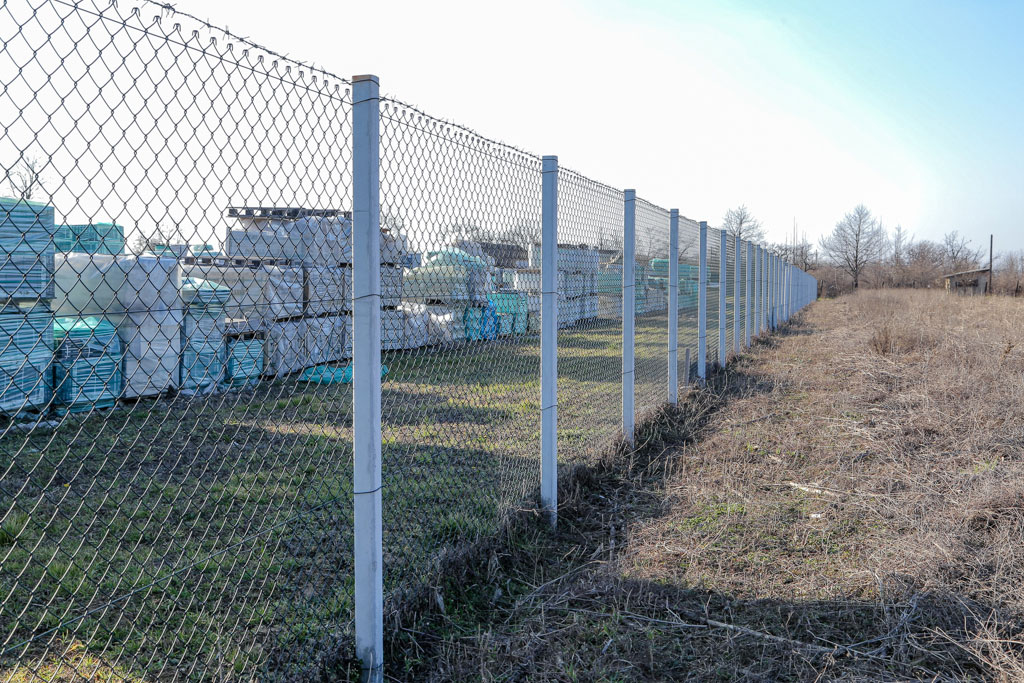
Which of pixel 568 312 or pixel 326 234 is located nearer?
pixel 326 234

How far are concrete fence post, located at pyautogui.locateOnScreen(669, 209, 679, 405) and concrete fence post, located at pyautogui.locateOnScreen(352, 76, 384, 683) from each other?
18.0ft

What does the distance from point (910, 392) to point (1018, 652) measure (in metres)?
5.91

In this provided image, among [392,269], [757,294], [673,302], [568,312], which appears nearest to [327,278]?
[568,312]

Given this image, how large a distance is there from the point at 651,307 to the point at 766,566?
3866 millimetres

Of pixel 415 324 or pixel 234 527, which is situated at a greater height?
pixel 415 324

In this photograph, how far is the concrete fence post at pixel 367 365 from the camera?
2.66 metres

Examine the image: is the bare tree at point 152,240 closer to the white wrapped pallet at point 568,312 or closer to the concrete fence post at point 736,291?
the white wrapped pallet at point 568,312

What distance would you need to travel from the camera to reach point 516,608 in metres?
3.49

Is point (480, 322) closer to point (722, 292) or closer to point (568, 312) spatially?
point (568, 312)

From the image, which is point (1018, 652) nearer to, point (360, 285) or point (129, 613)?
point (360, 285)

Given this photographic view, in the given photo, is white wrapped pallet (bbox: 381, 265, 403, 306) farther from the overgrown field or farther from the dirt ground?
the dirt ground

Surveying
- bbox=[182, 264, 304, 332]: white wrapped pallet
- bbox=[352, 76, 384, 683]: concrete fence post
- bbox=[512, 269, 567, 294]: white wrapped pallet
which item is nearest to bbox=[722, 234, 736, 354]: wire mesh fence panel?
bbox=[182, 264, 304, 332]: white wrapped pallet

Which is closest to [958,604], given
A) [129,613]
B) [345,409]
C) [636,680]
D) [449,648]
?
[636,680]

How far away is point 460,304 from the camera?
4277mm
